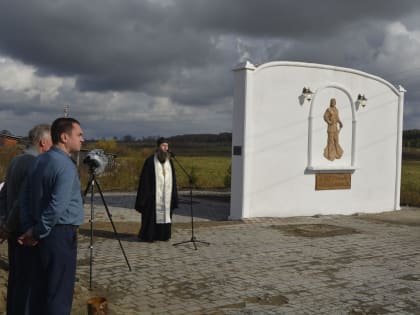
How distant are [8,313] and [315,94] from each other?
413 inches

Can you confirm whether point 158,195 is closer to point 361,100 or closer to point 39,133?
point 39,133

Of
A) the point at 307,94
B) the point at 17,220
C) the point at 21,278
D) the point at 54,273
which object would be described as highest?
the point at 307,94

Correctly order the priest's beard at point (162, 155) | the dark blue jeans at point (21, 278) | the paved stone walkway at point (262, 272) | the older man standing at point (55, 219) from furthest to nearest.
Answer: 1. the priest's beard at point (162, 155)
2. the paved stone walkway at point (262, 272)
3. the dark blue jeans at point (21, 278)
4. the older man standing at point (55, 219)

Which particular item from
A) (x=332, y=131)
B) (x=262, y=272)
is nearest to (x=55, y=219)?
(x=262, y=272)

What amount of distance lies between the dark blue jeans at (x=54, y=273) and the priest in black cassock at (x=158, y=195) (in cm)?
550

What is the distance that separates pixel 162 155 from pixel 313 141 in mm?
5198

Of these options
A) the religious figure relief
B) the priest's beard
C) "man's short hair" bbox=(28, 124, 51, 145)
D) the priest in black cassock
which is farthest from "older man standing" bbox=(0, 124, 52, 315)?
the religious figure relief

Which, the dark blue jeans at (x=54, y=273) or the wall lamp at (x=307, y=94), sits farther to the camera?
the wall lamp at (x=307, y=94)

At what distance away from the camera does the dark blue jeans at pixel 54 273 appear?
4.05 metres

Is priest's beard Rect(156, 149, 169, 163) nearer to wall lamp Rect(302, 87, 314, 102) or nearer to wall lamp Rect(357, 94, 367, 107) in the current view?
wall lamp Rect(302, 87, 314, 102)

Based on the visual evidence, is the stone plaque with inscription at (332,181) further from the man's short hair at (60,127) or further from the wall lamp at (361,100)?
the man's short hair at (60,127)

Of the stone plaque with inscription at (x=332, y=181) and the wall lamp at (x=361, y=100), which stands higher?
the wall lamp at (x=361, y=100)

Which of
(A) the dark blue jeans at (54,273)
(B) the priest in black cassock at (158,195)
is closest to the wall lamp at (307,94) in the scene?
(B) the priest in black cassock at (158,195)

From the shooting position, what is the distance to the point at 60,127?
4.10 metres
